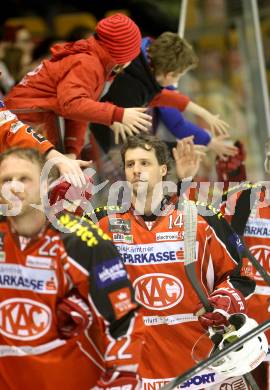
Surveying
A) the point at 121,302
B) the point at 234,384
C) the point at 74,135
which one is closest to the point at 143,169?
the point at 74,135

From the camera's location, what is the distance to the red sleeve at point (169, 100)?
4445 millimetres

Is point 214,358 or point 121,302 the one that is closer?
point 121,302

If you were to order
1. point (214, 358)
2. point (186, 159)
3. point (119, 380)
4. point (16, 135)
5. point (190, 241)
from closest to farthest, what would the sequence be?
1. point (119, 380)
2. point (214, 358)
3. point (190, 241)
4. point (16, 135)
5. point (186, 159)

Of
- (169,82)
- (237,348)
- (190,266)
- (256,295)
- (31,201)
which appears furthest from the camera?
(169,82)

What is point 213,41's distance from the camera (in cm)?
629

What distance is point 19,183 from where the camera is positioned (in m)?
2.47

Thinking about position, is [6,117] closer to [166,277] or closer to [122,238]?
[122,238]

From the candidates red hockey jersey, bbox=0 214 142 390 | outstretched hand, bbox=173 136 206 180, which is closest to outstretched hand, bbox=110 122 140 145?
outstretched hand, bbox=173 136 206 180

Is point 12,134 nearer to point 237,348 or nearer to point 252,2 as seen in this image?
point 237,348

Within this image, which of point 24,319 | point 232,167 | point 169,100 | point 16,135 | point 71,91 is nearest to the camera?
point 24,319

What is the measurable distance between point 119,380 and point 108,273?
0.29 metres

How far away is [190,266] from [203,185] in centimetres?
85

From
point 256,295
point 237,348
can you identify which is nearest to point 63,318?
point 237,348

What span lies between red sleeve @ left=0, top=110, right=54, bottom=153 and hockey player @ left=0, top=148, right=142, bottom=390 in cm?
67
